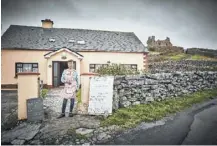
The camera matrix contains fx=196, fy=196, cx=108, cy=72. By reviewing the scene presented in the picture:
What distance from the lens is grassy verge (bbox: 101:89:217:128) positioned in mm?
5681

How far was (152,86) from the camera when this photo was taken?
8047mm

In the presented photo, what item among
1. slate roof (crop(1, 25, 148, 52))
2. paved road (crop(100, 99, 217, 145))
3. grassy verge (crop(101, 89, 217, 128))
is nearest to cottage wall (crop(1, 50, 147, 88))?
slate roof (crop(1, 25, 148, 52))

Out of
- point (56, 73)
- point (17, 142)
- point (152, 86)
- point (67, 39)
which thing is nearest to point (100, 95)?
point (152, 86)

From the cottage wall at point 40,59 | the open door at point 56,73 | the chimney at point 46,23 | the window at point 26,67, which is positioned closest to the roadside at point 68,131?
the open door at point 56,73

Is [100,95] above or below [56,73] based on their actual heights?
below

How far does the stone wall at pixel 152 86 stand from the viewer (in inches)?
281

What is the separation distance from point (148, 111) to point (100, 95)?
175 cm

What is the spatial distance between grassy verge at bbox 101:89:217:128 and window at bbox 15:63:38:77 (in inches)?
492

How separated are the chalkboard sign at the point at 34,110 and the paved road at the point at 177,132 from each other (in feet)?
8.18

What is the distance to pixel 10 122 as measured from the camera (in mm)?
5578

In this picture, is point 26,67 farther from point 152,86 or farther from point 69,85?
point 152,86

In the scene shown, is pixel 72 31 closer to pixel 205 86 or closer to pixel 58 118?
pixel 205 86

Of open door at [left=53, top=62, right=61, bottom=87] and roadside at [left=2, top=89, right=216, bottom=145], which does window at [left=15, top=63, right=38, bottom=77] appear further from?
roadside at [left=2, top=89, right=216, bottom=145]

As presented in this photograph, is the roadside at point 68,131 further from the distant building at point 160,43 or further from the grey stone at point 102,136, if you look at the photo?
the distant building at point 160,43
